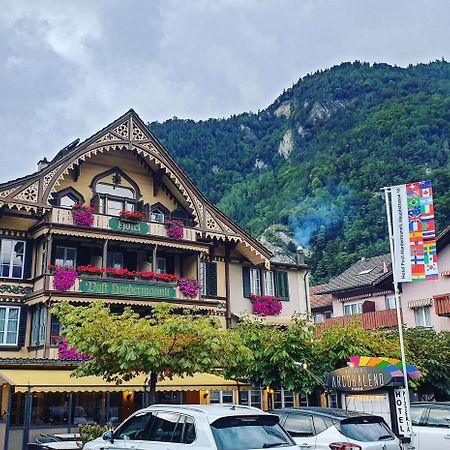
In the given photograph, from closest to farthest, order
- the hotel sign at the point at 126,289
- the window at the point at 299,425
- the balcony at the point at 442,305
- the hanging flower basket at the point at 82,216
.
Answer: the window at the point at 299,425 < the hotel sign at the point at 126,289 < the hanging flower basket at the point at 82,216 < the balcony at the point at 442,305

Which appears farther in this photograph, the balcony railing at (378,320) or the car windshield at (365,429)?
the balcony railing at (378,320)

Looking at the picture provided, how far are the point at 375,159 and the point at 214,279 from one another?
279 feet

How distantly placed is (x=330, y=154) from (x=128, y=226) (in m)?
101

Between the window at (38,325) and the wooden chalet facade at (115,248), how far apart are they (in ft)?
0.15

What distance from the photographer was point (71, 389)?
22.1 m

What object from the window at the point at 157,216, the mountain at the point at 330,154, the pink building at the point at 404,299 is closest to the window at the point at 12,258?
the window at the point at 157,216

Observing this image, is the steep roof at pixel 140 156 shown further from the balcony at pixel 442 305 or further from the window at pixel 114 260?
the balcony at pixel 442 305

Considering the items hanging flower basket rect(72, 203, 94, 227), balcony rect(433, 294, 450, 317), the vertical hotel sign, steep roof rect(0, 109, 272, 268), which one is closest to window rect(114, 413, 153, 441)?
the vertical hotel sign

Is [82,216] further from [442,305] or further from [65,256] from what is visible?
[442,305]

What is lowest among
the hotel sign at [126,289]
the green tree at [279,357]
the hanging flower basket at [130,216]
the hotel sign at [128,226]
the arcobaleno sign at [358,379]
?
the arcobaleno sign at [358,379]

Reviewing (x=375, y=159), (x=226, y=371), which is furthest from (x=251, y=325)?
(x=375, y=159)

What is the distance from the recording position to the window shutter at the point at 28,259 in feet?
96.6

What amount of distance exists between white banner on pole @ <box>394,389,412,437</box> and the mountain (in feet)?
227

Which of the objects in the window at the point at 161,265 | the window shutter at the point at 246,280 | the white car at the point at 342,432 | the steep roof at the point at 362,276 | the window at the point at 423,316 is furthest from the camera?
the steep roof at the point at 362,276
